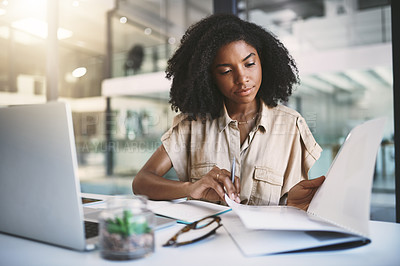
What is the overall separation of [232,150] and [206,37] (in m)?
0.49

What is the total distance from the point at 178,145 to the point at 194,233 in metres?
0.76

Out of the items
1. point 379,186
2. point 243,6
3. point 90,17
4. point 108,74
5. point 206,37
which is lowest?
point 379,186

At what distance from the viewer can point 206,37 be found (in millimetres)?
1399

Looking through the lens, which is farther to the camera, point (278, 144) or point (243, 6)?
point (243, 6)

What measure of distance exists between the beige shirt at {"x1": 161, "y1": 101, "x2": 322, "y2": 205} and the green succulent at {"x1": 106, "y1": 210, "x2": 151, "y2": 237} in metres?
0.81

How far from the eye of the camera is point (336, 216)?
2.32 feet

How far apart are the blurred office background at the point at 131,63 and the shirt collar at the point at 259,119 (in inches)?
46.7

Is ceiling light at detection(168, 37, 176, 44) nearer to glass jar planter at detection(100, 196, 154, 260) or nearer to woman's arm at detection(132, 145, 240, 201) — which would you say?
woman's arm at detection(132, 145, 240, 201)

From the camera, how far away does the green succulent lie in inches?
23.9

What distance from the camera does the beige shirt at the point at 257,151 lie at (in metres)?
1.39

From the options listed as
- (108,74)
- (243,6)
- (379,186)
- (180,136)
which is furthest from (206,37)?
(108,74)

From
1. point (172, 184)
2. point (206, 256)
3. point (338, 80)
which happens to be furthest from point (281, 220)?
point (338, 80)

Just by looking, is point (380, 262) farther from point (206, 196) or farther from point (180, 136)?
point (180, 136)

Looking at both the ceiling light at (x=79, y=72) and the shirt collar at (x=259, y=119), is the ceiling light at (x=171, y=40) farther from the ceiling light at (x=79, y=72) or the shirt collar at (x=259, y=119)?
the shirt collar at (x=259, y=119)
